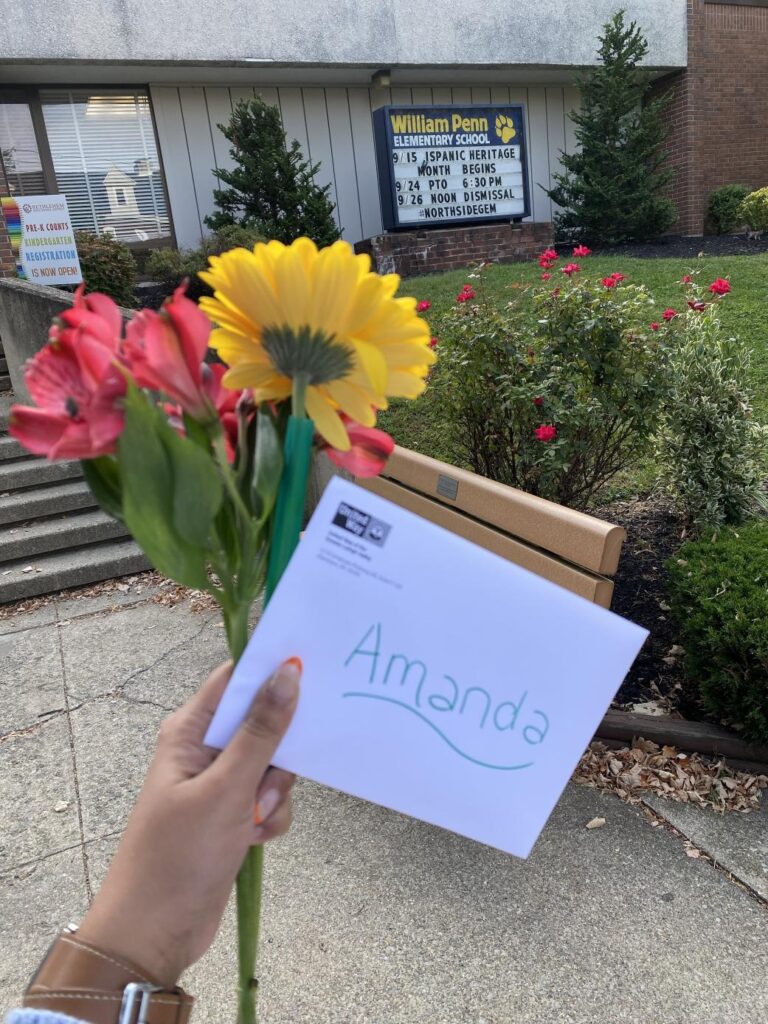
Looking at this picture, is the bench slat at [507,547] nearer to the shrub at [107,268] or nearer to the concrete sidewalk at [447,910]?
the concrete sidewalk at [447,910]

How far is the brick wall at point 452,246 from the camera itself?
405 inches

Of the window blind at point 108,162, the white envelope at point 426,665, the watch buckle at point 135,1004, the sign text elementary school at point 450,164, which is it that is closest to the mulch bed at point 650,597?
the white envelope at point 426,665

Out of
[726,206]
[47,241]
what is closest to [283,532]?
[47,241]

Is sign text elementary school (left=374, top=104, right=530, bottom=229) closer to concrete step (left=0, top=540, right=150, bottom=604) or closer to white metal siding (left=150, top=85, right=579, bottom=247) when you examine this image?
white metal siding (left=150, top=85, right=579, bottom=247)

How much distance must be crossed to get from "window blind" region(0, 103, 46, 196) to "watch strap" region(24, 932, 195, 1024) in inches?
448

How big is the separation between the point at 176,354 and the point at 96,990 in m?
0.66

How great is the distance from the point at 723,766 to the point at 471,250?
9430 millimetres

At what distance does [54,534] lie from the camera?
5.02 m

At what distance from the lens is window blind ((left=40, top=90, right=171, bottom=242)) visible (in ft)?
34.1

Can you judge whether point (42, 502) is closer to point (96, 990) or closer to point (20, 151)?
point (96, 990)

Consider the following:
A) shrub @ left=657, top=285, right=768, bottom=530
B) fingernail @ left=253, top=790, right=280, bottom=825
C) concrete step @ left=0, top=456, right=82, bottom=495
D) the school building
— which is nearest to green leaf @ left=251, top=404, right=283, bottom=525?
fingernail @ left=253, top=790, right=280, bottom=825

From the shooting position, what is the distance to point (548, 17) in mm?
11352

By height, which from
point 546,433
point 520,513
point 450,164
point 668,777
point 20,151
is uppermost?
point 20,151

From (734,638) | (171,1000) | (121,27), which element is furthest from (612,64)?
(171,1000)
